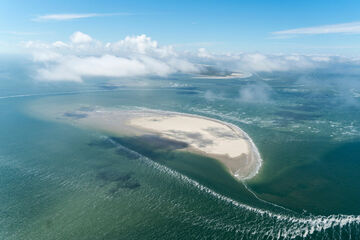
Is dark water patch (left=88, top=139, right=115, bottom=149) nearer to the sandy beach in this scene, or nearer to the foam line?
the sandy beach

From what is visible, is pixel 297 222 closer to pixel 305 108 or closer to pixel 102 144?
pixel 102 144

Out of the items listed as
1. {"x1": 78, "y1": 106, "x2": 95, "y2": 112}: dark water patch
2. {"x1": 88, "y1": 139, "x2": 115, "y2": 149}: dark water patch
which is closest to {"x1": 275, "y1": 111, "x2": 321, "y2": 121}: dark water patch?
{"x1": 88, "y1": 139, "x2": 115, "y2": 149}: dark water patch

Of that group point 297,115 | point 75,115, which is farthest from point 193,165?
point 297,115

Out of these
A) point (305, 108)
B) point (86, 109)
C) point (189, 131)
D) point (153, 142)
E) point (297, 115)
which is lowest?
point (297, 115)

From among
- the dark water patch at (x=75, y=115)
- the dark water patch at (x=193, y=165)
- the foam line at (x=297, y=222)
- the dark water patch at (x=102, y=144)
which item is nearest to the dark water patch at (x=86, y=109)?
the dark water patch at (x=75, y=115)

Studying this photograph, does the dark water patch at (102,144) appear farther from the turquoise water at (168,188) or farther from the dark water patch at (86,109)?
the dark water patch at (86,109)

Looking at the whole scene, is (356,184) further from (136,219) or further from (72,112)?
(72,112)

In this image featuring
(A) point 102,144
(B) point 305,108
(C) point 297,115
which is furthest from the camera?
(B) point 305,108

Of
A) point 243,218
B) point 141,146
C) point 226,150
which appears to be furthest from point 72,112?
point 243,218
